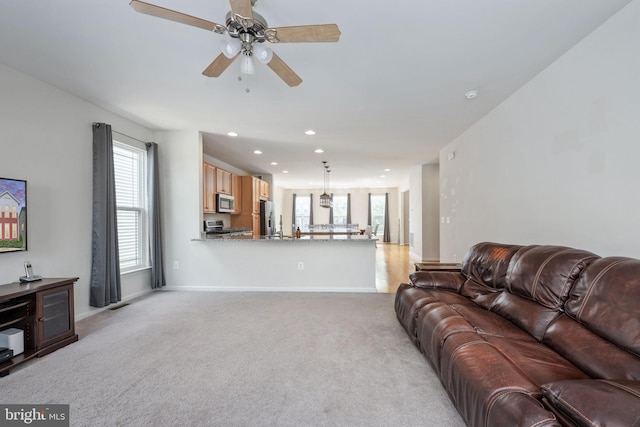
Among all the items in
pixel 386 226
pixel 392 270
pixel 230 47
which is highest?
pixel 230 47

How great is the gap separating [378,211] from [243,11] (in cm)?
1120

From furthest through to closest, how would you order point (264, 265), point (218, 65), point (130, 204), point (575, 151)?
point (264, 265), point (130, 204), point (575, 151), point (218, 65)

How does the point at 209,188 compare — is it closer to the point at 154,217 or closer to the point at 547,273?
the point at 154,217

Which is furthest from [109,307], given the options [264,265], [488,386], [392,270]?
[392,270]

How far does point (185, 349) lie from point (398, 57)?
3200mm

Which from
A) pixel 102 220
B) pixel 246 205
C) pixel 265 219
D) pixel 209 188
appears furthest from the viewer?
pixel 265 219

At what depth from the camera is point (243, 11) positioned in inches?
58.9

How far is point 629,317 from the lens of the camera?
1331 mm

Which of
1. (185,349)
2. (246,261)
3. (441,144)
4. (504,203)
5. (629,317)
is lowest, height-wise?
(185,349)

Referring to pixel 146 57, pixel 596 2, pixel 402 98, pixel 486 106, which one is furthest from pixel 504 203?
pixel 146 57

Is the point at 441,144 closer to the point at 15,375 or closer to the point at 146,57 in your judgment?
the point at 146,57

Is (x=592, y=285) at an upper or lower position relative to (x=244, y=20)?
lower

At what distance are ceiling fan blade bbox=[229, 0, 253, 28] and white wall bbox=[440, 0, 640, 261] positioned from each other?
95.2 inches

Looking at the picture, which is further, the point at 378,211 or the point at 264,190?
the point at 378,211
